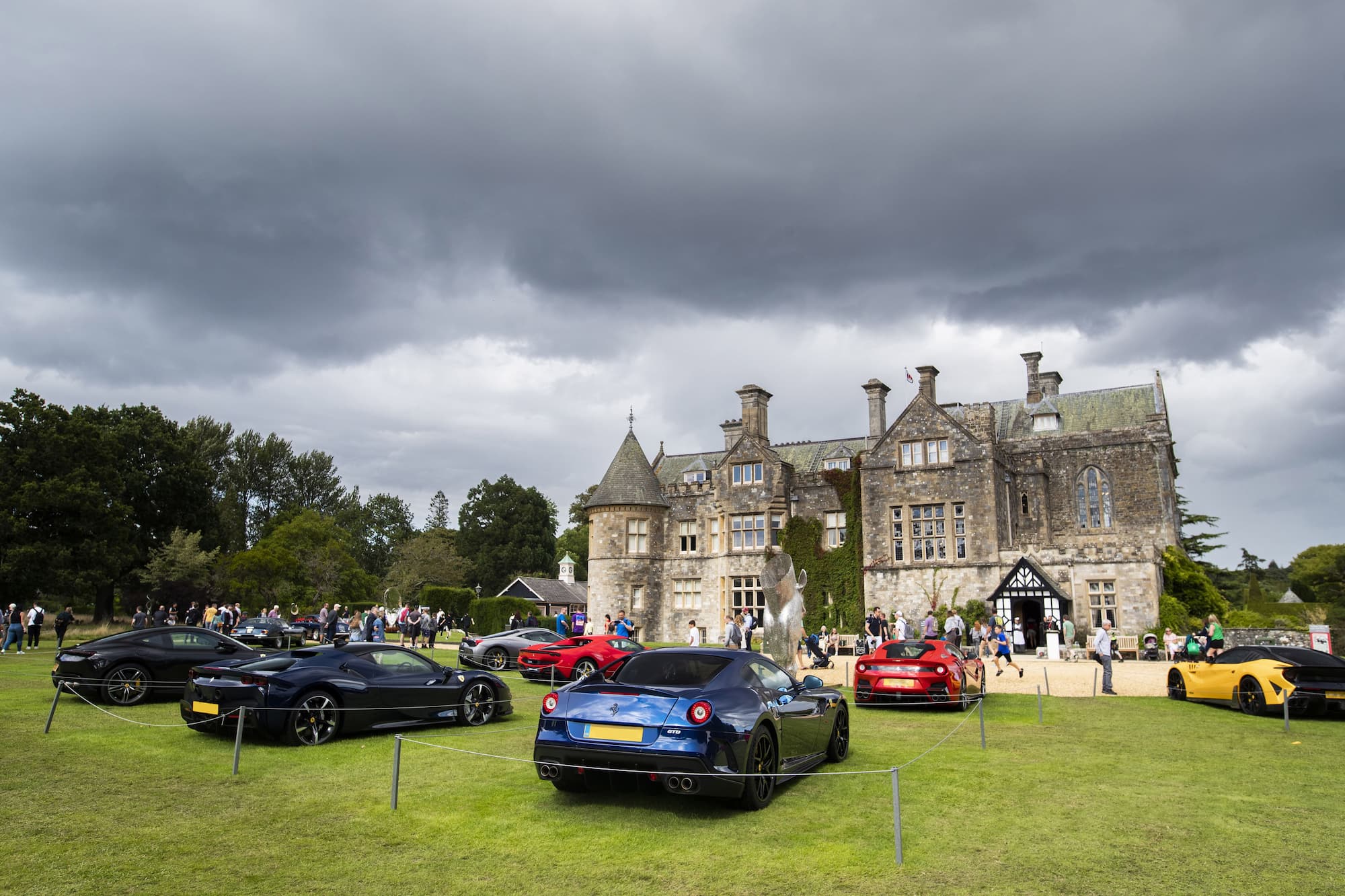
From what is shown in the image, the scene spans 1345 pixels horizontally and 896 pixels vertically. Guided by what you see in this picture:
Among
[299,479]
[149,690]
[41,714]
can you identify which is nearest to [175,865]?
[41,714]

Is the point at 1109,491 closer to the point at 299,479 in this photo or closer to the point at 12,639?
the point at 12,639

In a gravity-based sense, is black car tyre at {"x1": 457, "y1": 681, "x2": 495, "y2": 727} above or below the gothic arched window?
below

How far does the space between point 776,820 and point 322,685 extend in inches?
256

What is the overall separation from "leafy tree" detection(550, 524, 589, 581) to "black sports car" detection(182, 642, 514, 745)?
78.6 m

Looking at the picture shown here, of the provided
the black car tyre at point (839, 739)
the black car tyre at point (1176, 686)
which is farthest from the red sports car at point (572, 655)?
the black car tyre at point (1176, 686)

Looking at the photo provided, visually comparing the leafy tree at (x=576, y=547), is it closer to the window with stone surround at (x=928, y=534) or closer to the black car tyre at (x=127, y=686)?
the window with stone surround at (x=928, y=534)

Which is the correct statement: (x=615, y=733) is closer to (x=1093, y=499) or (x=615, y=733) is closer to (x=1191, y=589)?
(x=1191, y=589)

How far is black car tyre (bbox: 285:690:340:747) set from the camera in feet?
35.0


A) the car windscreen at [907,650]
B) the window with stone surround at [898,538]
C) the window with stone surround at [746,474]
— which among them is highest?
the window with stone surround at [746,474]

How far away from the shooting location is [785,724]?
28.0 feet

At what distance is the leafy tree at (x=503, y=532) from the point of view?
8319 centimetres

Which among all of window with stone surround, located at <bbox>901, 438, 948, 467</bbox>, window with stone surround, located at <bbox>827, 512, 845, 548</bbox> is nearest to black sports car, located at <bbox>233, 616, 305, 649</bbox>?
window with stone surround, located at <bbox>827, 512, 845, 548</bbox>

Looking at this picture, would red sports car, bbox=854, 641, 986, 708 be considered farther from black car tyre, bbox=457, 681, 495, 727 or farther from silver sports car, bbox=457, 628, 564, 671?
silver sports car, bbox=457, 628, 564, 671

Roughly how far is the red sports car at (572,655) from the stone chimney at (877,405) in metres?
26.1
